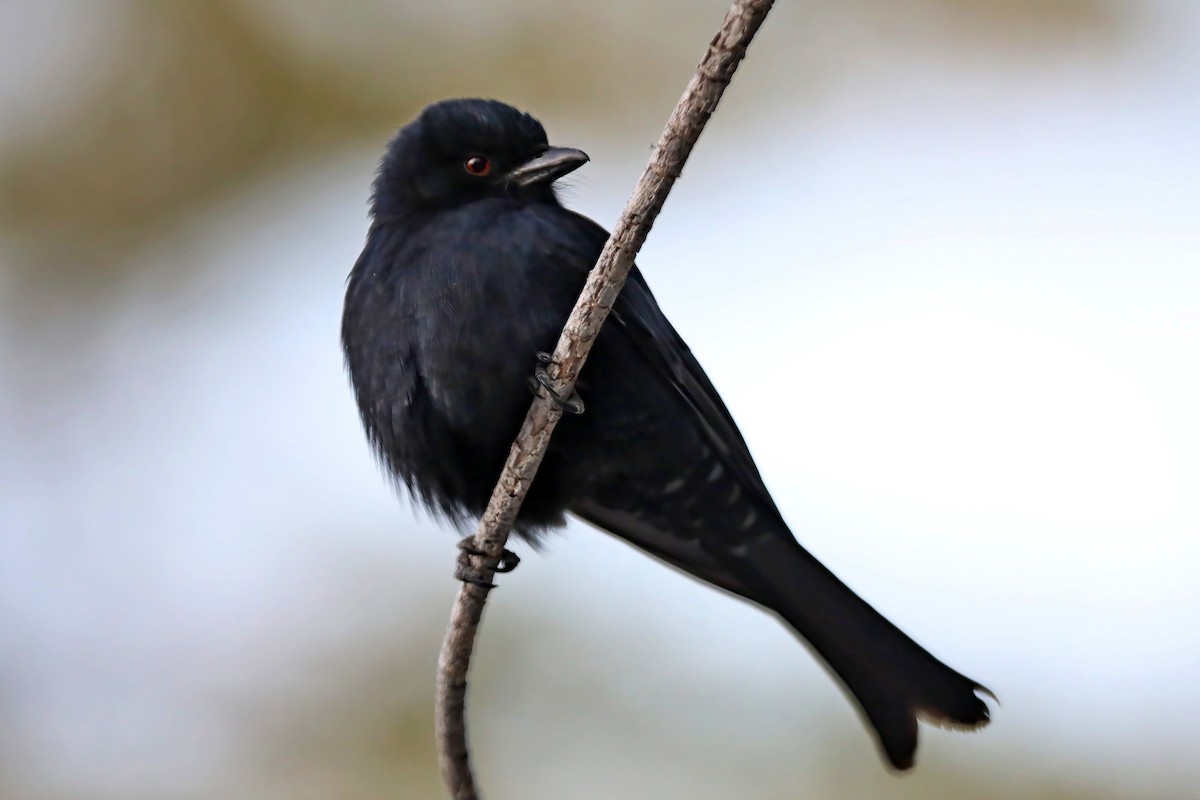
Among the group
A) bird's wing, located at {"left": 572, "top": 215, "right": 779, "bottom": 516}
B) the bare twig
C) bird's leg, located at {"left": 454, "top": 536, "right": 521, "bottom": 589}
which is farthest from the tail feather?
the bare twig

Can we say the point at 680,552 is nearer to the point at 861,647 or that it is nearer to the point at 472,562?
the point at 861,647

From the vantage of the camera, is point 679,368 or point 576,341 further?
point 679,368

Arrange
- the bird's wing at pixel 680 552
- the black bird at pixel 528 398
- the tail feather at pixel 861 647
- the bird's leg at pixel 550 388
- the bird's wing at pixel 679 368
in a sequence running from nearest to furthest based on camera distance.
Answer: the bird's leg at pixel 550 388
the black bird at pixel 528 398
the bird's wing at pixel 679 368
the tail feather at pixel 861 647
the bird's wing at pixel 680 552

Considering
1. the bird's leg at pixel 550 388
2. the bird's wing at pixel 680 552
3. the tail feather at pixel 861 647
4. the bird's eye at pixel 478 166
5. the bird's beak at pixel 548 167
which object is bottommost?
the tail feather at pixel 861 647

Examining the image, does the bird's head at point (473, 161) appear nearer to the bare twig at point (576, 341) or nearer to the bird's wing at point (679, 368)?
the bird's wing at point (679, 368)

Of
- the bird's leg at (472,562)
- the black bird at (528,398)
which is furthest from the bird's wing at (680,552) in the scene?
the bird's leg at (472,562)

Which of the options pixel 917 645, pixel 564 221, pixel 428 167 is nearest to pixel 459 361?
pixel 564 221

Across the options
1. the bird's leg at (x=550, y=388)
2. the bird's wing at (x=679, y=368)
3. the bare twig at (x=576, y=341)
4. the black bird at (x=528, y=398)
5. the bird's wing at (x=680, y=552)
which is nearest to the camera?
the bare twig at (x=576, y=341)

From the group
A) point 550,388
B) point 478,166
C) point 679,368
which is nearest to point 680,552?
point 679,368
